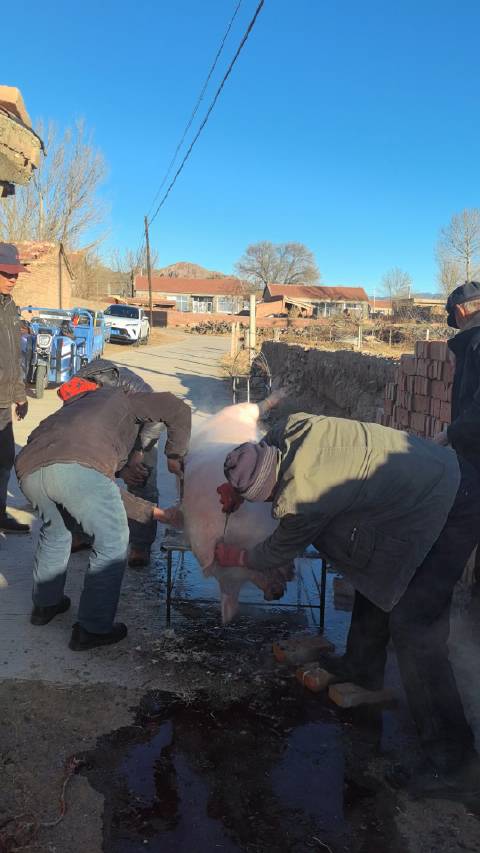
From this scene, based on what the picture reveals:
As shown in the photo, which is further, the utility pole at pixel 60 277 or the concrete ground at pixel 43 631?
the utility pole at pixel 60 277

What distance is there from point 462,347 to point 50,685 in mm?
2640

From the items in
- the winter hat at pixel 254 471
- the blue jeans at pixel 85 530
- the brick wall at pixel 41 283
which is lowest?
the blue jeans at pixel 85 530

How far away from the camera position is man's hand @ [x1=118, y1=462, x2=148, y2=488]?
437cm

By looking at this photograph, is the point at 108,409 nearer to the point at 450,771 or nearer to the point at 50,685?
the point at 50,685

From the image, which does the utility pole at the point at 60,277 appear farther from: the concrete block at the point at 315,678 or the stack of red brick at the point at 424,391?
the concrete block at the point at 315,678

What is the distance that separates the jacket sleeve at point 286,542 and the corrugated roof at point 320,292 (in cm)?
6316

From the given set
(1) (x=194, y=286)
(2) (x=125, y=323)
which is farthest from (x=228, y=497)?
(1) (x=194, y=286)

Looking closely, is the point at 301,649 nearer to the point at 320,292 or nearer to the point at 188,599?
the point at 188,599

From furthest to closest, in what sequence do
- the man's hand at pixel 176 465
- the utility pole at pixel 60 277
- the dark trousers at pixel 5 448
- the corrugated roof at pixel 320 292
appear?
the corrugated roof at pixel 320 292 < the utility pole at pixel 60 277 < the dark trousers at pixel 5 448 < the man's hand at pixel 176 465

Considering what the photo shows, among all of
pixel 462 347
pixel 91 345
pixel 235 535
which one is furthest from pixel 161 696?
pixel 91 345

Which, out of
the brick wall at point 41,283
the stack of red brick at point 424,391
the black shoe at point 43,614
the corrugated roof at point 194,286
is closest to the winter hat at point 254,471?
the black shoe at point 43,614

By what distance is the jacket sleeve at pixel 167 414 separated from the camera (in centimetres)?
381

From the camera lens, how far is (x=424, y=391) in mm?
5156

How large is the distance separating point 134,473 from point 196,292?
7548cm
